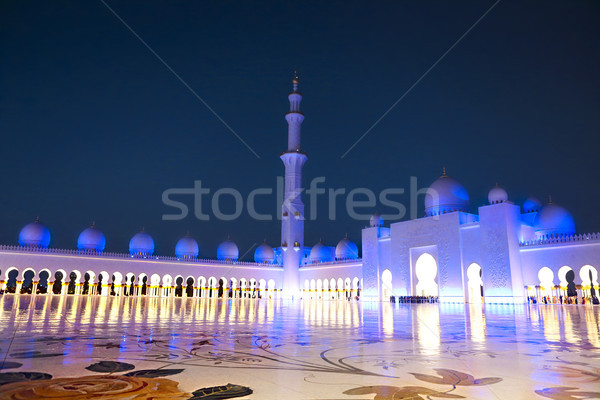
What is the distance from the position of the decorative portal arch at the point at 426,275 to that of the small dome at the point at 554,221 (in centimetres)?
558

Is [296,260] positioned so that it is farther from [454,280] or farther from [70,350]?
[70,350]

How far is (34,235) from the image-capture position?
24219 millimetres

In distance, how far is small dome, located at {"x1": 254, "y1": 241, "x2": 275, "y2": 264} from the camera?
32281mm

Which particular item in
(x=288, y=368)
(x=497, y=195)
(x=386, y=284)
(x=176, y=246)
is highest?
(x=497, y=195)

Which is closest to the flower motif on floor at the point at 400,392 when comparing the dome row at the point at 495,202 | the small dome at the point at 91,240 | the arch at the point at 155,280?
the dome row at the point at 495,202

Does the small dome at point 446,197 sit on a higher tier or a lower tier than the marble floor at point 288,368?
higher

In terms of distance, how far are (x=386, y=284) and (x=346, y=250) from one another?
5.41m

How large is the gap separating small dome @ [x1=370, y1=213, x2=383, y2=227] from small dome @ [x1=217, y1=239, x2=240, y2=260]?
10685 millimetres

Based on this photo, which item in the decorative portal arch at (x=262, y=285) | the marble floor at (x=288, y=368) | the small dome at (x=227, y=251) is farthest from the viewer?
the small dome at (x=227, y=251)

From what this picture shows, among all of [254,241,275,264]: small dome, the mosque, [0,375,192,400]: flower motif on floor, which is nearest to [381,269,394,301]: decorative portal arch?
the mosque

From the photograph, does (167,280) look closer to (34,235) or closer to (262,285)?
(262,285)

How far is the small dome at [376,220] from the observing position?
25953 mm

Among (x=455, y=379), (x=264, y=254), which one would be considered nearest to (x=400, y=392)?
(x=455, y=379)

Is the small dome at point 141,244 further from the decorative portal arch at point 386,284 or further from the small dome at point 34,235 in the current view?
the decorative portal arch at point 386,284
